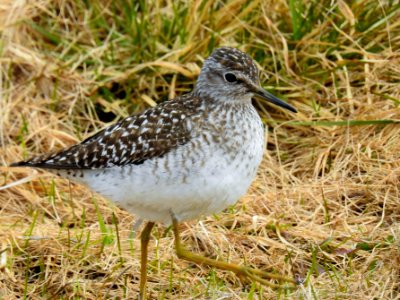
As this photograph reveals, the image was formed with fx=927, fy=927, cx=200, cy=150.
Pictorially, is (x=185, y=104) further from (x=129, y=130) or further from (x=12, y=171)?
(x=12, y=171)

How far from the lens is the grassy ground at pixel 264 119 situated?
6.39m

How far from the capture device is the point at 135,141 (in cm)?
608

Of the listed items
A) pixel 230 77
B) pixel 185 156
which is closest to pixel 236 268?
pixel 185 156

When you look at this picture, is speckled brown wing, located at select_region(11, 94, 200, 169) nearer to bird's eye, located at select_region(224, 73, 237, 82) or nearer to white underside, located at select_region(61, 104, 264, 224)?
white underside, located at select_region(61, 104, 264, 224)

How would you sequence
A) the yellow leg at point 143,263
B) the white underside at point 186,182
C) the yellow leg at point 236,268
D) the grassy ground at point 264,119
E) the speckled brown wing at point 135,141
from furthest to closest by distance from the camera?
the grassy ground at point 264,119 < the yellow leg at point 143,263 < the speckled brown wing at point 135,141 < the yellow leg at point 236,268 < the white underside at point 186,182

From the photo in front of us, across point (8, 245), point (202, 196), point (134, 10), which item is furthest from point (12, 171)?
point (202, 196)

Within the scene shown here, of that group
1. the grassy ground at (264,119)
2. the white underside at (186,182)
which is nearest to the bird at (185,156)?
the white underside at (186,182)

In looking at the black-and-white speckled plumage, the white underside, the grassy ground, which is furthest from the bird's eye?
the grassy ground

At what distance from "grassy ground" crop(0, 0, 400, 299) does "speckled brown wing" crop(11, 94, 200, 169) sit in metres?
0.60

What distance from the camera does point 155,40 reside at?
8.61 meters

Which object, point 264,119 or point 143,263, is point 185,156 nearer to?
point 143,263

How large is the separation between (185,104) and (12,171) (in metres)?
2.24

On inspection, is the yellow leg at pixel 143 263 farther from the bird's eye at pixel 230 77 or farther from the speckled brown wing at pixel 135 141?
the bird's eye at pixel 230 77

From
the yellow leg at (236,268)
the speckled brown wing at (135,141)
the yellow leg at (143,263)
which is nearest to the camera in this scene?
the yellow leg at (236,268)
